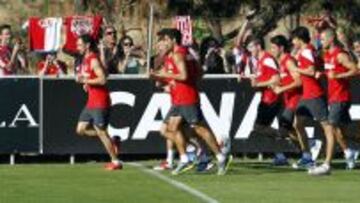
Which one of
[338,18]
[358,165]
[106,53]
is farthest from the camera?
[338,18]

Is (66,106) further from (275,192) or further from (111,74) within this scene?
(275,192)

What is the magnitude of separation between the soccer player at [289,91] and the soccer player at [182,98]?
4.99ft

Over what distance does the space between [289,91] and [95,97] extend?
119 inches

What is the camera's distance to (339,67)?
18219mm

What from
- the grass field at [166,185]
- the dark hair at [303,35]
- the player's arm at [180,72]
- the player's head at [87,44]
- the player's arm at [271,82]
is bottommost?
the grass field at [166,185]

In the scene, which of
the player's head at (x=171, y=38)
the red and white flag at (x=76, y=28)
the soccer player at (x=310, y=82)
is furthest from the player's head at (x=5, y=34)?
the soccer player at (x=310, y=82)

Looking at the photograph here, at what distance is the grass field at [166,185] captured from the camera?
47.7ft

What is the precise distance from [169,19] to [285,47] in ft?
53.3

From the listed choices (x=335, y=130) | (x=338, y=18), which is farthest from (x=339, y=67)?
(x=338, y=18)

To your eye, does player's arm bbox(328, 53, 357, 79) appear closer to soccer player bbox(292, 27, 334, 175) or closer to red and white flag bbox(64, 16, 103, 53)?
soccer player bbox(292, 27, 334, 175)

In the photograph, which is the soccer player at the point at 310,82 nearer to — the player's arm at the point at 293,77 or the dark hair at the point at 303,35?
the dark hair at the point at 303,35

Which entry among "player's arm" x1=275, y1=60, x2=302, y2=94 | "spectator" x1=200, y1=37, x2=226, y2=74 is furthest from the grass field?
"spectator" x1=200, y1=37, x2=226, y2=74

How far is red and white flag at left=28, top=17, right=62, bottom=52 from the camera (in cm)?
2281

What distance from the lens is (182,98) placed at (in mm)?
17938
